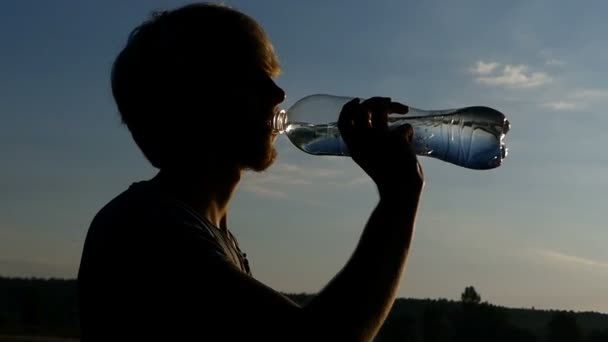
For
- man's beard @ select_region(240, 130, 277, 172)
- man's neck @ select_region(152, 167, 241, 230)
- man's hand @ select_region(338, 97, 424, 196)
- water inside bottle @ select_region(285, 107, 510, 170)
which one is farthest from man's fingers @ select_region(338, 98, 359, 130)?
water inside bottle @ select_region(285, 107, 510, 170)

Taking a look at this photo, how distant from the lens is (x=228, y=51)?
9.27 ft

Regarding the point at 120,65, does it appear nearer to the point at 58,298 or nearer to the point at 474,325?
the point at 474,325

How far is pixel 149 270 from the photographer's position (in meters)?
2.40

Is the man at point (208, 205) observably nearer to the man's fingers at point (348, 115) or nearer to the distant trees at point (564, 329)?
the man's fingers at point (348, 115)

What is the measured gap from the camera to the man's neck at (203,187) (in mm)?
2754

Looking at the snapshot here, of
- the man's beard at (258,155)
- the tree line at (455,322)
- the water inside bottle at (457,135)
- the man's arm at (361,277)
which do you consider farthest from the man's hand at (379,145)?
the tree line at (455,322)

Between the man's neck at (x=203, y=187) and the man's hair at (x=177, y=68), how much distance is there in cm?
7

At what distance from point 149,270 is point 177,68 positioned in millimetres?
644

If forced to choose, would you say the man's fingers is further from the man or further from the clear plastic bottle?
the clear plastic bottle

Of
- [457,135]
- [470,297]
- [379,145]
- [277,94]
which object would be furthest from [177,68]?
[470,297]

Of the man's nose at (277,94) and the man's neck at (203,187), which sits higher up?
the man's nose at (277,94)

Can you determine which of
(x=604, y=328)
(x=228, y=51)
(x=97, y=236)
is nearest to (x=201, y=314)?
(x=97, y=236)

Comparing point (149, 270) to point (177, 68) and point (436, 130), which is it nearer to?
point (177, 68)

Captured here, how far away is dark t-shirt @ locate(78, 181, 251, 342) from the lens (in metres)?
2.36
